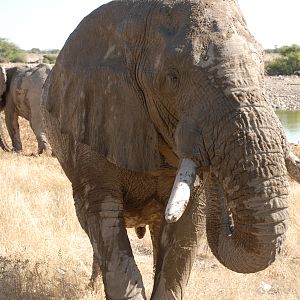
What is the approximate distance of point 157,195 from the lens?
4.58 meters

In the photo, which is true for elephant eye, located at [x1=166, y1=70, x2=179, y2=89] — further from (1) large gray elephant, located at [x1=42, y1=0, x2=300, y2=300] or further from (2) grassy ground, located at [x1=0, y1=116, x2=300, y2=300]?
(2) grassy ground, located at [x1=0, y1=116, x2=300, y2=300]

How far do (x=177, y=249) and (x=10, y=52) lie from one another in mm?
65738

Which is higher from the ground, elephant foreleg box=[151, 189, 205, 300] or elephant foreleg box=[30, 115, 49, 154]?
elephant foreleg box=[151, 189, 205, 300]

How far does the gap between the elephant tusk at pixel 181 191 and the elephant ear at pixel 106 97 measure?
0.57 metres

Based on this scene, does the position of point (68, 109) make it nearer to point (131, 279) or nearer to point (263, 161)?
point (131, 279)

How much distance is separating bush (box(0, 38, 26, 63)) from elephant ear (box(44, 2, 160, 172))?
194 ft


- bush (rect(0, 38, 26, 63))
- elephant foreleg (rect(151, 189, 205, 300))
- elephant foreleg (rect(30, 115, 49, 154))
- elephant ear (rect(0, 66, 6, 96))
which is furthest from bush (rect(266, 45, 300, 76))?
elephant foreleg (rect(151, 189, 205, 300))

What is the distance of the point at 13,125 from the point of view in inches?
642

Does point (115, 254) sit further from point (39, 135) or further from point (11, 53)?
point (11, 53)

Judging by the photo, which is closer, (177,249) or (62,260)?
(177,249)

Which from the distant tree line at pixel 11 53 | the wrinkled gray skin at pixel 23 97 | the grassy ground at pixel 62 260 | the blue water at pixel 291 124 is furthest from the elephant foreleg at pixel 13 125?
the distant tree line at pixel 11 53

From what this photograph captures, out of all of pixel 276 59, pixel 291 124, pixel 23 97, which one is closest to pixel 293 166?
pixel 23 97

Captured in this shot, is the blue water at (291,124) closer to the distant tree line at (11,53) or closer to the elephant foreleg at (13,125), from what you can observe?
the elephant foreleg at (13,125)

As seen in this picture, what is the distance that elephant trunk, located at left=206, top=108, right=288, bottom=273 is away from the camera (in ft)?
11.2
